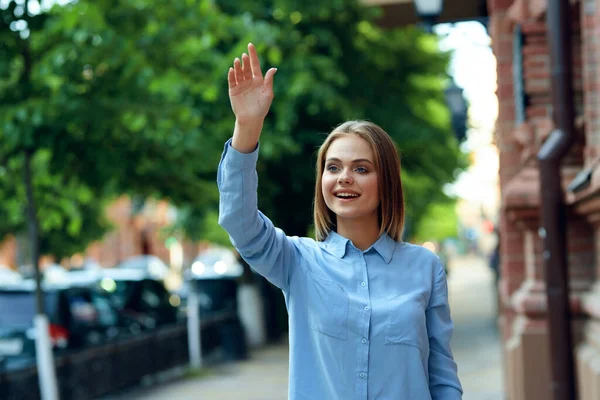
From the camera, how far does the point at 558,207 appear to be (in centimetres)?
698

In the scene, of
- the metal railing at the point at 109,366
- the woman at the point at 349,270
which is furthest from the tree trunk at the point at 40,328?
the woman at the point at 349,270

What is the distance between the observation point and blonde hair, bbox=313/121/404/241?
116 inches

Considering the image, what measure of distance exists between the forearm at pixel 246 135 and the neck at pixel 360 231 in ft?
1.30

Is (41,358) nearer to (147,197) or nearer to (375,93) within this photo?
(147,197)

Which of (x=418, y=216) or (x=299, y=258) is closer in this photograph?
(x=299, y=258)

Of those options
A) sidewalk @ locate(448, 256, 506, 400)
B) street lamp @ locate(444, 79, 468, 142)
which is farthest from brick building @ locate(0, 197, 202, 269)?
street lamp @ locate(444, 79, 468, 142)

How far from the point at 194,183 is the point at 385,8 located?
16.8 ft

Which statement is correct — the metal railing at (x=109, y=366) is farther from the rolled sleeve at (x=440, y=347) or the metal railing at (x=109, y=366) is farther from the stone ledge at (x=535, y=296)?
the rolled sleeve at (x=440, y=347)

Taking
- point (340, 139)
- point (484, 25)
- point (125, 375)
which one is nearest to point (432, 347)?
point (340, 139)

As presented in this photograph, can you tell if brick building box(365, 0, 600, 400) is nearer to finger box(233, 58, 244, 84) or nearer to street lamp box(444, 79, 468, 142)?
finger box(233, 58, 244, 84)

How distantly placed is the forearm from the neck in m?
0.40

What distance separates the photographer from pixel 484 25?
48.3 feet

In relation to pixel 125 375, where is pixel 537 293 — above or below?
above

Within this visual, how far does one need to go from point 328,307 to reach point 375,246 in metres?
0.23
